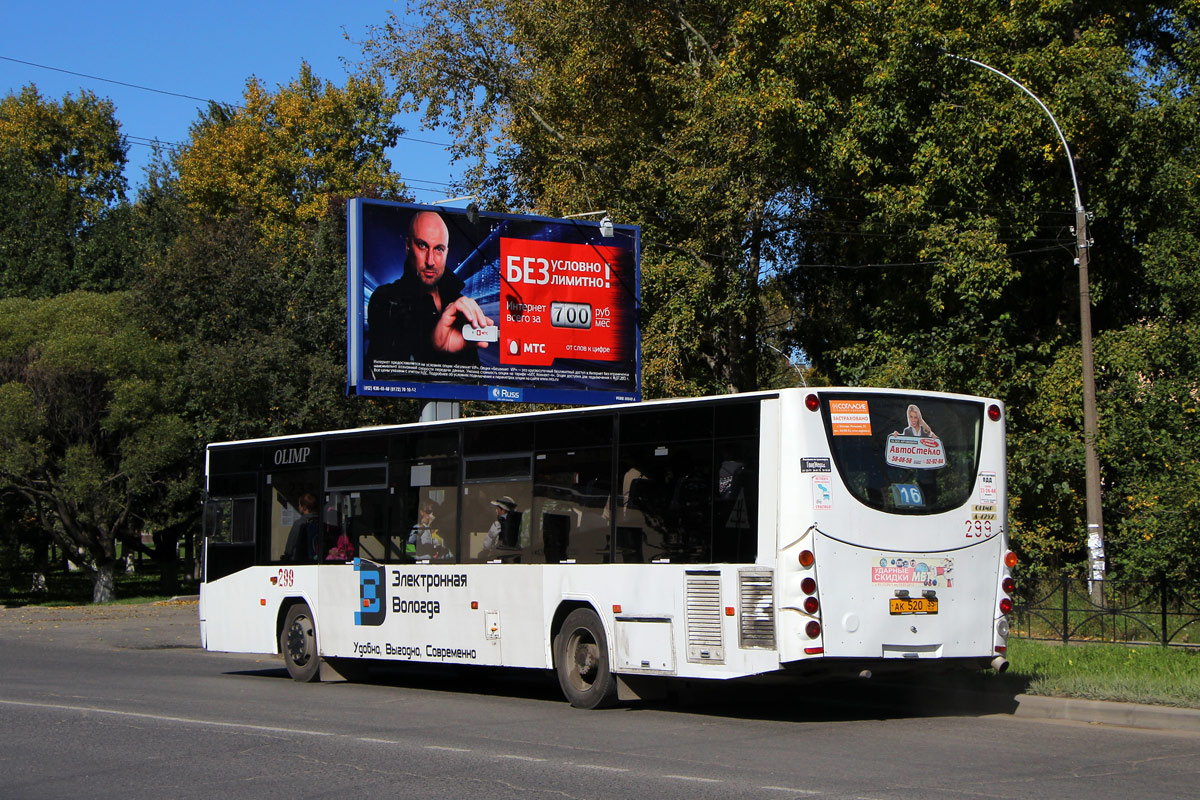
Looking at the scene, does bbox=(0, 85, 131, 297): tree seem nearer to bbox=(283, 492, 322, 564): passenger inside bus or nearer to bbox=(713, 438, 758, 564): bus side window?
bbox=(283, 492, 322, 564): passenger inside bus

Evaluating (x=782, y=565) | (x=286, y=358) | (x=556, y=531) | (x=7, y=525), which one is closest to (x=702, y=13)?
(x=286, y=358)

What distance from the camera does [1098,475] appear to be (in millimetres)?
21484

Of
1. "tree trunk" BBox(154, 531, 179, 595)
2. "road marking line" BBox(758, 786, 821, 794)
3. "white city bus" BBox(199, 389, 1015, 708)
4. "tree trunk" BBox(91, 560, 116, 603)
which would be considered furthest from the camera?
"tree trunk" BBox(154, 531, 179, 595)

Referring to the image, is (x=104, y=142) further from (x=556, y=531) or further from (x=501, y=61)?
(x=556, y=531)

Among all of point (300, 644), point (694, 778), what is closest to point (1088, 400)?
point (300, 644)

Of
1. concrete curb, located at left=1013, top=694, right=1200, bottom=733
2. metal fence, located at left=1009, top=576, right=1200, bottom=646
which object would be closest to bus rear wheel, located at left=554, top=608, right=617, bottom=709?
concrete curb, located at left=1013, top=694, right=1200, bottom=733

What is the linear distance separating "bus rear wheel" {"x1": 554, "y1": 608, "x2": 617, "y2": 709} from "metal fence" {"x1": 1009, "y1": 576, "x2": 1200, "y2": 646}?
7.13 metres

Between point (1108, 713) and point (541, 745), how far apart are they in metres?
5.03

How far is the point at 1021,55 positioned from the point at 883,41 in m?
2.62

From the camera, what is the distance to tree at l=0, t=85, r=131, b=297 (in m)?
48.9

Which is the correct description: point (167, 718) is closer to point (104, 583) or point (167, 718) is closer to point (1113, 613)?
point (1113, 613)

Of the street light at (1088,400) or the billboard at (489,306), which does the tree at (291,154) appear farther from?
the street light at (1088,400)

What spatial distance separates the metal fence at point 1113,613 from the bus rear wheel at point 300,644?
30.0 ft

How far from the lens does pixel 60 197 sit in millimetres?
55531
